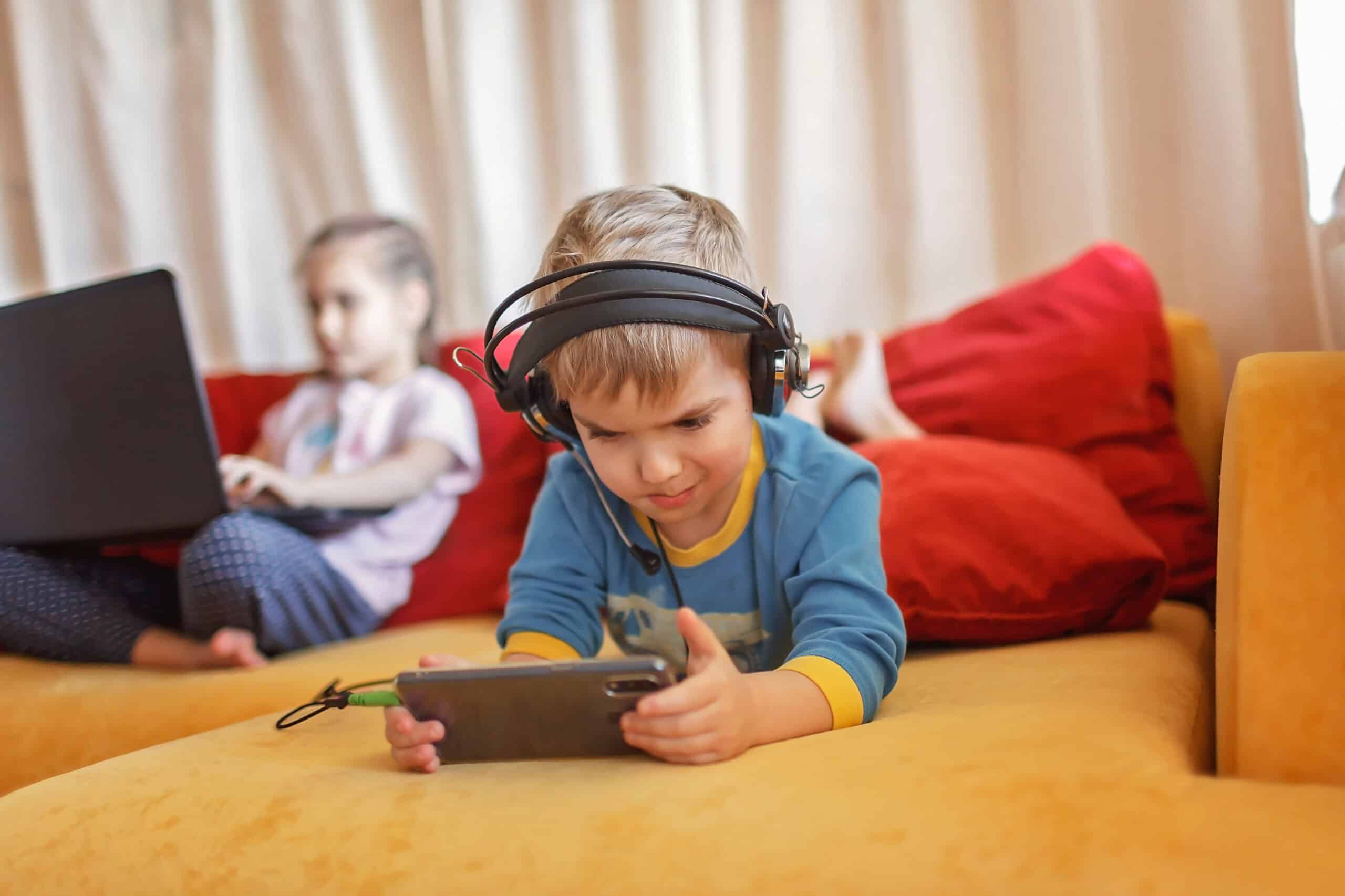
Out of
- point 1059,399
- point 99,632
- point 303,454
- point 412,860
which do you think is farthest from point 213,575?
point 1059,399

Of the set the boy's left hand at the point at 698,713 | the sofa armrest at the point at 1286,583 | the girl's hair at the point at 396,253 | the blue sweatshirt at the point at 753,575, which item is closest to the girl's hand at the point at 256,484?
the girl's hair at the point at 396,253

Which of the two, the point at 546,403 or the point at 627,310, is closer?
the point at 627,310

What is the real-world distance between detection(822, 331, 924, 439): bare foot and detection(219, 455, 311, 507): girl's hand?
31.8 inches

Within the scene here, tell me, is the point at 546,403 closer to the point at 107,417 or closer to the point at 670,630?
the point at 670,630

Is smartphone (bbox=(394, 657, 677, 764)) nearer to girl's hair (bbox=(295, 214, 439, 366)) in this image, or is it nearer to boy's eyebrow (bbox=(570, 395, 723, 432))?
boy's eyebrow (bbox=(570, 395, 723, 432))

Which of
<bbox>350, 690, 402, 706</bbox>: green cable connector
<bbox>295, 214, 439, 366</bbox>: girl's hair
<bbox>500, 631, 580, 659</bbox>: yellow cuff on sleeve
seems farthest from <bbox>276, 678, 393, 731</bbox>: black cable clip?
<bbox>295, 214, 439, 366</bbox>: girl's hair

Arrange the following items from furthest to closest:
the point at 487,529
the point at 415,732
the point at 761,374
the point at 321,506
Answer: the point at 487,529 → the point at 321,506 → the point at 761,374 → the point at 415,732

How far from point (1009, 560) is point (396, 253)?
1.35 m

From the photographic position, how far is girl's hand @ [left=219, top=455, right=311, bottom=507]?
5.12 feet

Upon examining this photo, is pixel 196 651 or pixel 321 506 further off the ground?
pixel 321 506

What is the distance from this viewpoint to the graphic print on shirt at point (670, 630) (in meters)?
1.02

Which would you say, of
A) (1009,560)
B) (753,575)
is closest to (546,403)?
(753,575)

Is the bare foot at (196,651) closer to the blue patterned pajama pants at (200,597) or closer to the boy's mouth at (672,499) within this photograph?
the blue patterned pajama pants at (200,597)

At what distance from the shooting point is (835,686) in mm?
833
